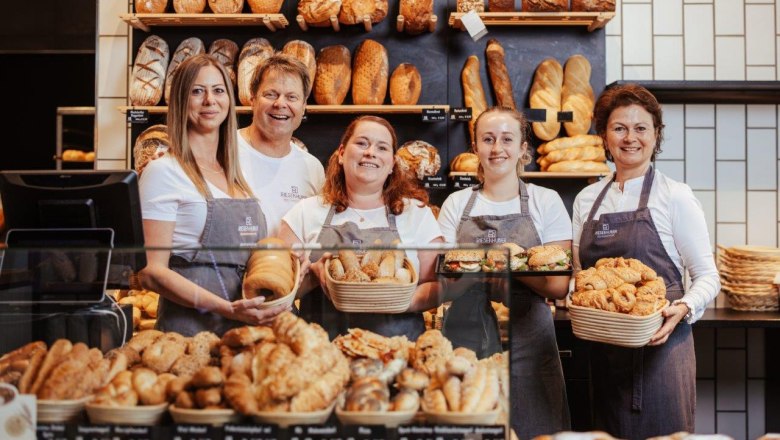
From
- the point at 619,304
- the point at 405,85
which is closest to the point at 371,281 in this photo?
the point at 619,304

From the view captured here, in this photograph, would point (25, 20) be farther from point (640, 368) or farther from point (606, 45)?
point (640, 368)

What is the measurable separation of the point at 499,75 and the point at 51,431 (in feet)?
9.43

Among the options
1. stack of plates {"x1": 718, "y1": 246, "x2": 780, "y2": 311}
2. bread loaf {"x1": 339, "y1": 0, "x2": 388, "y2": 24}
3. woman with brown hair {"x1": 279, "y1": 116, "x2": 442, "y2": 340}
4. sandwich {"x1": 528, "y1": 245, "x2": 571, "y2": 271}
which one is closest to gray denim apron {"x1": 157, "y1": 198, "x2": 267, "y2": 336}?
woman with brown hair {"x1": 279, "y1": 116, "x2": 442, "y2": 340}

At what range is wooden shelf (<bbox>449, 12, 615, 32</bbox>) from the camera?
3.51m

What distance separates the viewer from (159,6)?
11.8 ft

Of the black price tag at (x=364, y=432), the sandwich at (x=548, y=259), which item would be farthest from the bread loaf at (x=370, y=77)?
the black price tag at (x=364, y=432)

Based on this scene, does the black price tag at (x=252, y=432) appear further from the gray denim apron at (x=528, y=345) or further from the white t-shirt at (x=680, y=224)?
the white t-shirt at (x=680, y=224)

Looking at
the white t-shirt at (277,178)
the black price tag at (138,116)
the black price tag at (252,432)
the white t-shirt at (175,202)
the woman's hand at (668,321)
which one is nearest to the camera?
the black price tag at (252,432)

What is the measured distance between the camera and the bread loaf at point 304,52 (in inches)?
141

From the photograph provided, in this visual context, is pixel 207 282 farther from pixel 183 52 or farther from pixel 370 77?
pixel 183 52

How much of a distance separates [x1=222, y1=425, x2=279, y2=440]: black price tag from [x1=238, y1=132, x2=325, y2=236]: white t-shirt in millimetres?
1354

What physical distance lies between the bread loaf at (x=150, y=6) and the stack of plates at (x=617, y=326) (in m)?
2.56

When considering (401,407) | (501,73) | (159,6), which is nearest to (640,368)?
(401,407)

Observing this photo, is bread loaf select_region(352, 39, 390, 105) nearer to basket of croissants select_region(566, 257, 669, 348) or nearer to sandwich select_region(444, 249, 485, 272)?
basket of croissants select_region(566, 257, 669, 348)
